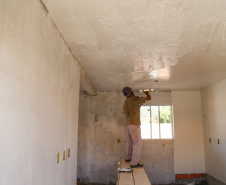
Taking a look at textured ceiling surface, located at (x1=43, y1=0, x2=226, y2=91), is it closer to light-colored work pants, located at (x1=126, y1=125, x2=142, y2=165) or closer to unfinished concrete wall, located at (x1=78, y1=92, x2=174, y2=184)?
light-colored work pants, located at (x1=126, y1=125, x2=142, y2=165)

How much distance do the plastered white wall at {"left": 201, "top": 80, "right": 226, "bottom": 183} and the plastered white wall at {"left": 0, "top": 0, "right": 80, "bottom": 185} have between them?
3626 millimetres

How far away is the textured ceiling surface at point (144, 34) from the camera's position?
1656 mm

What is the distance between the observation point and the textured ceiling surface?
1656 mm

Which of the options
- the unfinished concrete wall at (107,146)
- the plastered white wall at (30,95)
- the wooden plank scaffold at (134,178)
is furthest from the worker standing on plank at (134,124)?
the unfinished concrete wall at (107,146)

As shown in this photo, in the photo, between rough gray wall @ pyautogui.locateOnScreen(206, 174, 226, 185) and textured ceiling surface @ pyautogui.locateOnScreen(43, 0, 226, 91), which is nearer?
textured ceiling surface @ pyautogui.locateOnScreen(43, 0, 226, 91)

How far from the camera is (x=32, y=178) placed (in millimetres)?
1423

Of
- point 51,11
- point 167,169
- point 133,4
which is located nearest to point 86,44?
point 51,11

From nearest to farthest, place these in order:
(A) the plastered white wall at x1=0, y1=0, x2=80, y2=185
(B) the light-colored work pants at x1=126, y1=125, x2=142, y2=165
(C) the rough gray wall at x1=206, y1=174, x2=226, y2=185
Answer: (A) the plastered white wall at x1=0, y1=0, x2=80, y2=185 < (B) the light-colored work pants at x1=126, y1=125, x2=142, y2=165 < (C) the rough gray wall at x1=206, y1=174, x2=226, y2=185

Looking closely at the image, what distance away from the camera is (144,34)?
2.14 m

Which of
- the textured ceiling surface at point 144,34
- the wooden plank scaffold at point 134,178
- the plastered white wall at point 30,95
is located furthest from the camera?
the wooden plank scaffold at point 134,178

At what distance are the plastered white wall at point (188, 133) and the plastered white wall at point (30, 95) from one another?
400 cm

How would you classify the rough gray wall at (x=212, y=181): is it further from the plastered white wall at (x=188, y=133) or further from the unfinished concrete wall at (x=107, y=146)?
the unfinished concrete wall at (x=107, y=146)

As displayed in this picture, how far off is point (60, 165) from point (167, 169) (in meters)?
3.99

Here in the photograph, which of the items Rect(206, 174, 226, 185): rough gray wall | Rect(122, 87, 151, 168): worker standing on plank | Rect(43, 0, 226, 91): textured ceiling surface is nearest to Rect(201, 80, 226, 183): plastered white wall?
Rect(206, 174, 226, 185): rough gray wall
